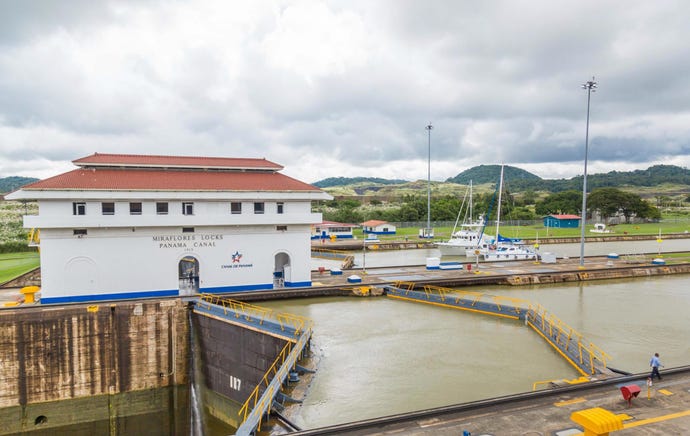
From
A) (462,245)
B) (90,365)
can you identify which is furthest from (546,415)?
(462,245)

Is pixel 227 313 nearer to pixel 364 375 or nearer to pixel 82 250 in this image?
pixel 364 375

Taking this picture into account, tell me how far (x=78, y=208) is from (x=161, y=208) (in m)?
4.03

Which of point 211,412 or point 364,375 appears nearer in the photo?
point 364,375

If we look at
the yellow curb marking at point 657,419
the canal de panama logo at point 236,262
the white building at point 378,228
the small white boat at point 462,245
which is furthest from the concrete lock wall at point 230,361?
the white building at point 378,228

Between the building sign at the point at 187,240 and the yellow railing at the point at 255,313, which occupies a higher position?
the building sign at the point at 187,240

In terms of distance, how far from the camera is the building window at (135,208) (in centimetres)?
2455

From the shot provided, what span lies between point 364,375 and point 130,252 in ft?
49.3

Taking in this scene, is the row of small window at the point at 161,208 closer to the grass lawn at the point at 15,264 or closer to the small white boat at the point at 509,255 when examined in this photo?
the grass lawn at the point at 15,264

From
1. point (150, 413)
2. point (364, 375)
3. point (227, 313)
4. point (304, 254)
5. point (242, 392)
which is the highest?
point (304, 254)

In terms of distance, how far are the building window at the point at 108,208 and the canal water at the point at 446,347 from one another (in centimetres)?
988

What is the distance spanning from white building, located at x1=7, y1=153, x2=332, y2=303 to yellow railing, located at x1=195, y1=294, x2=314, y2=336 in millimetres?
1759

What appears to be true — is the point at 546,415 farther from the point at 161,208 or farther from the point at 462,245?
the point at 462,245

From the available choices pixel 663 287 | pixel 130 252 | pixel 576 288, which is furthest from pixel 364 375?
pixel 663 287

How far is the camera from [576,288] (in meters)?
33.7
